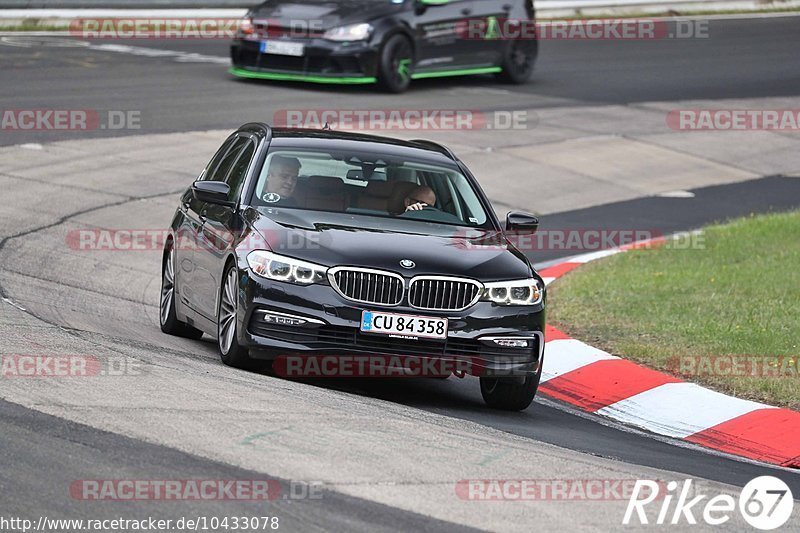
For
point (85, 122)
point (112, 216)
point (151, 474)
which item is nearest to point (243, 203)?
point (151, 474)

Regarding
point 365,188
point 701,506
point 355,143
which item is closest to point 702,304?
point 355,143

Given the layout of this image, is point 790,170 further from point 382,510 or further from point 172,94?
point 382,510

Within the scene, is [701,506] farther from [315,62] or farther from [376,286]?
[315,62]

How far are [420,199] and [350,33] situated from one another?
12.6m

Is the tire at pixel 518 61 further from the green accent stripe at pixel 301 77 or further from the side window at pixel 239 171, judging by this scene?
the side window at pixel 239 171

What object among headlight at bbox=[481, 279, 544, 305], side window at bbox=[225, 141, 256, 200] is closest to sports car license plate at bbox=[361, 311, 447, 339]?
headlight at bbox=[481, 279, 544, 305]

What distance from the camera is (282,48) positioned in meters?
22.5

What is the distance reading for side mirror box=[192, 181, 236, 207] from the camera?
388 inches

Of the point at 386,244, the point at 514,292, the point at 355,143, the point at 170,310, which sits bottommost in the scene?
the point at 170,310

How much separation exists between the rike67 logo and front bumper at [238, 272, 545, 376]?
2.04 metres

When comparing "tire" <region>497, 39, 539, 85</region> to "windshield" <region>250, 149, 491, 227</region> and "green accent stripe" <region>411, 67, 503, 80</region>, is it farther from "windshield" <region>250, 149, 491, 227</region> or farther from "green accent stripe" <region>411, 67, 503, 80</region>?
"windshield" <region>250, 149, 491, 227</region>

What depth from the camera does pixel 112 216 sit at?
51.0 feet

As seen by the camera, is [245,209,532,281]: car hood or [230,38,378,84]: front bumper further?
[230,38,378,84]: front bumper

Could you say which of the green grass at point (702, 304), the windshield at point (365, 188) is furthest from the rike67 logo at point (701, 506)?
the windshield at point (365, 188)
